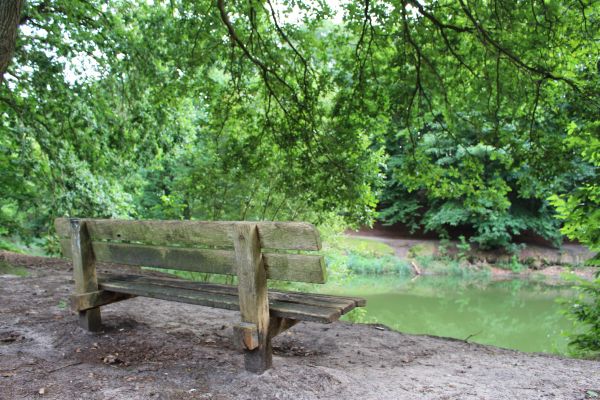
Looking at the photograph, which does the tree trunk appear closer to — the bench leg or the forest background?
the forest background

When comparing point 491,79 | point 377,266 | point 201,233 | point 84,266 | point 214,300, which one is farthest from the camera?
point 377,266

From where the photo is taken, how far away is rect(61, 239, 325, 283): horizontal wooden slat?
274 cm

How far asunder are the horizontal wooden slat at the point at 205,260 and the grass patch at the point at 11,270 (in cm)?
376

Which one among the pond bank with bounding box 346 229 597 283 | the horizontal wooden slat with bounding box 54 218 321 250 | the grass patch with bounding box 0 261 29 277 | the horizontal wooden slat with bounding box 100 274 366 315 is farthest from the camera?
the pond bank with bounding box 346 229 597 283

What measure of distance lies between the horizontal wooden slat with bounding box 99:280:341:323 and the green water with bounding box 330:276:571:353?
8.59 metres

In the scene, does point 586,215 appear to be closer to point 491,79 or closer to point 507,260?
point 491,79

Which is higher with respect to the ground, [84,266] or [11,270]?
[84,266]

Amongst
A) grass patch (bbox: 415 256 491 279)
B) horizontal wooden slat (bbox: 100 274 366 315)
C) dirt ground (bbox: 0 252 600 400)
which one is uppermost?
horizontal wooden slat (bbox: 100 274 366 315)

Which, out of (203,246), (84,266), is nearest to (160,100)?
(84,266)

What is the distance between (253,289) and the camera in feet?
9.49

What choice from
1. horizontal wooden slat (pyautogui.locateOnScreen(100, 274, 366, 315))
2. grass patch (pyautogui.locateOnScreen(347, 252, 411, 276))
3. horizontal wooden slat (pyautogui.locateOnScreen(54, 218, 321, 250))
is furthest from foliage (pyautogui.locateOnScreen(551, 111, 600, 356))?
grass patch (pyautogui.locateOnScreen(347, 252, 411, 276))

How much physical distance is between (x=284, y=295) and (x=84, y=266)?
5.76 feet

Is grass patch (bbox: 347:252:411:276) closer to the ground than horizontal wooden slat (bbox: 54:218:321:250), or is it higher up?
closer to the ground

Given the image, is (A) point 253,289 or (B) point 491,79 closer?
(A) point 253,289
